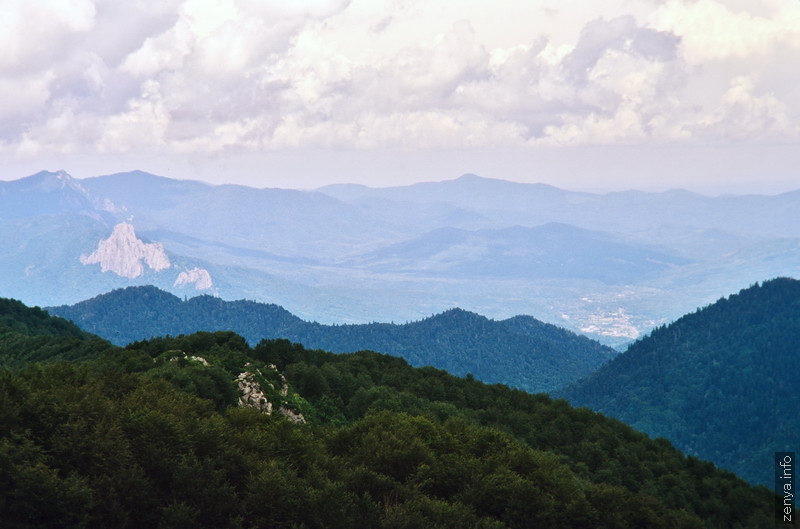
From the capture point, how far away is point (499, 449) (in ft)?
152

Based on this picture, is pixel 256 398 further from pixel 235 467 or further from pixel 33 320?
pixel 33 320

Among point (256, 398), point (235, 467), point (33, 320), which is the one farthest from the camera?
point (33, 320)

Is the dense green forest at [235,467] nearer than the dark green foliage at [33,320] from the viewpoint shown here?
Yes

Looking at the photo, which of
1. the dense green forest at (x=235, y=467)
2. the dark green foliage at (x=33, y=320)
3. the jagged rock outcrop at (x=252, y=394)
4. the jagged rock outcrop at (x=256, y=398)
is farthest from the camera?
the dark green foliage at (x=33, y=320)

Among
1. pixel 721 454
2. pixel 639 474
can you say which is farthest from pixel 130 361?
pixel 721 454

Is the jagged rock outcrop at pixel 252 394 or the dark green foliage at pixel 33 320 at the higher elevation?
the dark green foliage at pixel 33 320

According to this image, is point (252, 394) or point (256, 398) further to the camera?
point (252, 394)

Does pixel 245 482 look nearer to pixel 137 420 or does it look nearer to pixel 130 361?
pixel 137 420

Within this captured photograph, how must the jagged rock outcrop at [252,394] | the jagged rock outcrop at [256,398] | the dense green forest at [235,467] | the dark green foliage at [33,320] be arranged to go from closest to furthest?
the dense green forest at [235,467], the jagged rock outcrop at [252,394], the jagged rock outcrop at [256,398], the dark green foliage at [33,320]

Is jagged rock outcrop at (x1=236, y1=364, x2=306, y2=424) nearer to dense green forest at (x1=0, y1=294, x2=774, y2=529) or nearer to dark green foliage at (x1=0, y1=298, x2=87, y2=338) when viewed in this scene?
dense green forest at (x1=0, y1=294, x2=774, y2=529)

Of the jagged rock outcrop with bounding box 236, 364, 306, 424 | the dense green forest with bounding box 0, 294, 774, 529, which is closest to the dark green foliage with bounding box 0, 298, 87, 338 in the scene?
the jagged rock outcrop with bounding box 236, 364, 306, 424

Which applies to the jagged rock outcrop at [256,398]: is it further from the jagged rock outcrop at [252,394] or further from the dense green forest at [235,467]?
the dense green forest at [235,467]

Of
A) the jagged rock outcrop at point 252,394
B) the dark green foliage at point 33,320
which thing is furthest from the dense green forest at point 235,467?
the dark green foliage at point 33,320

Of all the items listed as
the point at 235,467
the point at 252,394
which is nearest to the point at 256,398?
the point at 252,394
